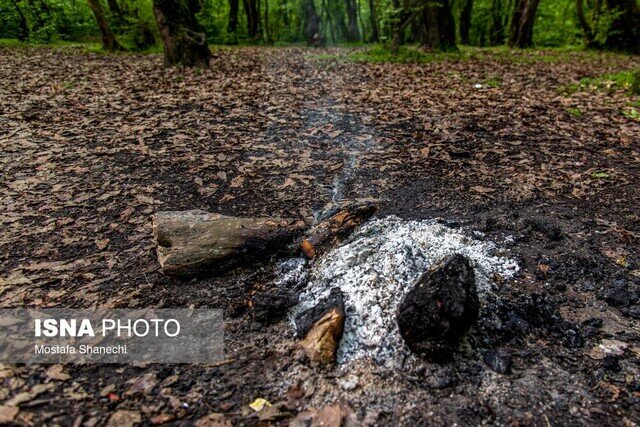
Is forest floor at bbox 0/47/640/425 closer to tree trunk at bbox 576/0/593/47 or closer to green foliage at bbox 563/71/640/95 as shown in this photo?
green foliage at bbox 563/71/640/95

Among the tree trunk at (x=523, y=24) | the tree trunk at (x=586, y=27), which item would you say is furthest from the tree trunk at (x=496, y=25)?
the tree trunk at (x=586, y=27)

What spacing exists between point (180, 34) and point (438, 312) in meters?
9.19

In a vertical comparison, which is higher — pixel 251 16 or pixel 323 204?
pixel 251 16

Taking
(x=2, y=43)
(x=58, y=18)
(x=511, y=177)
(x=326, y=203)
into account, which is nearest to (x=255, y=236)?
(x=326, y=203)

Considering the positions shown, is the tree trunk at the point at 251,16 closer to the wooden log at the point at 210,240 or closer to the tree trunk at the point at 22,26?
the tree trunk at the point at 22,26

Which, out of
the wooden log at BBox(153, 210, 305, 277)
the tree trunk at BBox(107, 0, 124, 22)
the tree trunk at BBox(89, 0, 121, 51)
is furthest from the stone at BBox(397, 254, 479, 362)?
the tree trunk at BBox(107, 0, 124, 22)

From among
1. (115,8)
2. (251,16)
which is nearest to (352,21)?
(251,16)

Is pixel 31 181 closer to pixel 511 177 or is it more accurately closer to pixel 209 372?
pixel 209 372

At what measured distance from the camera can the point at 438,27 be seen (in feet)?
39.0

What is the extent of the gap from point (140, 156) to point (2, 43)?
11412mm

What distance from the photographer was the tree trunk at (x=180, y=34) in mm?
8836

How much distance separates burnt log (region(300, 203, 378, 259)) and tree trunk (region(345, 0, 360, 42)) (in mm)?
22881

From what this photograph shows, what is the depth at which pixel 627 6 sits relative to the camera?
1237 cm
